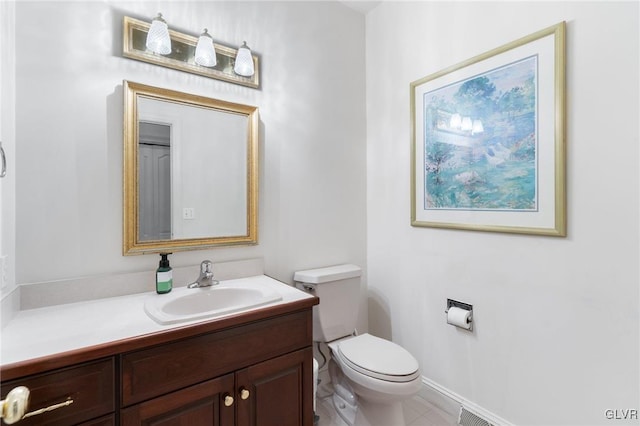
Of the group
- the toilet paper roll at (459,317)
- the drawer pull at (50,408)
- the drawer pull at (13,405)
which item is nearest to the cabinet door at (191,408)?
the drawer pull at (50,408)

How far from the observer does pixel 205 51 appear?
5.07 ft

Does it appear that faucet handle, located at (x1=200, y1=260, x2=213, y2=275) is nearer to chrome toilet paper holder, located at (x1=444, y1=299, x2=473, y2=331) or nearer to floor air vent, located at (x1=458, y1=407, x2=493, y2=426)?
chrome toilet paper holder, located at (x1=444, y1=299, x2=473, y2=331)

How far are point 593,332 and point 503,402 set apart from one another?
0.59 m

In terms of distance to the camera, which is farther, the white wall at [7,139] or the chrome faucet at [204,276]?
the chrome faucet at [204,276]

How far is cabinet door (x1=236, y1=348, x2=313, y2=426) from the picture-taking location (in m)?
1.18

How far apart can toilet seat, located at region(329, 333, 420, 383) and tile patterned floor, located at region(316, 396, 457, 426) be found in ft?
1.36

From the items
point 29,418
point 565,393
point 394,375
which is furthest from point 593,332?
→ point 29,418

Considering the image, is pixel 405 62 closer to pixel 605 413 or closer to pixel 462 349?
pixel 462 349

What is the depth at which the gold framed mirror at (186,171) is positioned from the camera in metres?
1.42

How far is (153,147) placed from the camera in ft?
4.87

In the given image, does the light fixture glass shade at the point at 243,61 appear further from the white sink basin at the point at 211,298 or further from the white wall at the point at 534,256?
the white sink basin at the point at 211,298

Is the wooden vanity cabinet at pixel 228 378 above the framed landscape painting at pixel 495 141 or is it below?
below

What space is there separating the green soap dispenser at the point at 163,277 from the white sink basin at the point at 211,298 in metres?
0.03

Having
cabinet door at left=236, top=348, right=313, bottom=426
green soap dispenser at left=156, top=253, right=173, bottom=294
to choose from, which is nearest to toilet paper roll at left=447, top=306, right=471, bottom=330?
cabinet door at left=236, top=348, right=313, bottom=426
